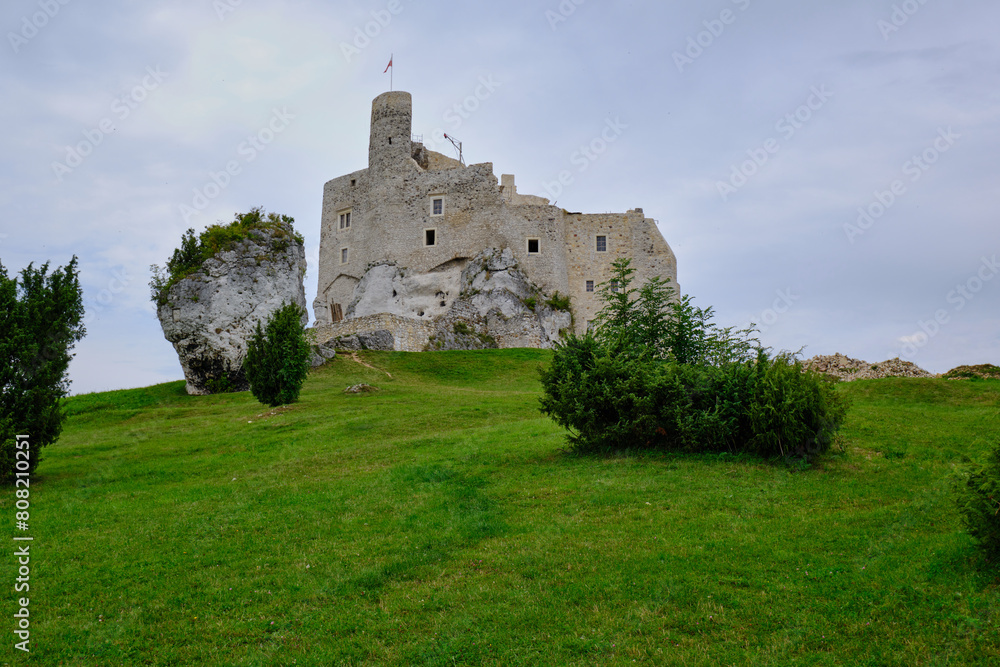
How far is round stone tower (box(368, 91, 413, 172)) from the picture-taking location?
1941 inches

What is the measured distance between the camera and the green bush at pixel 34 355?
13375 millimetres

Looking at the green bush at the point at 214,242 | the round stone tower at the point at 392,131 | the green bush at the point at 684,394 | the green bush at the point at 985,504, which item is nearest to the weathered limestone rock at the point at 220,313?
the green bush at the point at 214,242

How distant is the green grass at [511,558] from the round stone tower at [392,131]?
3675 cm

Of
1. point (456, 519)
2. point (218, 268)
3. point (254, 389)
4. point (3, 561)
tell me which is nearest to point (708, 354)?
point (456, 519)

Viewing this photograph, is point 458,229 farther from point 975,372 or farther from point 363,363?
point 975,372

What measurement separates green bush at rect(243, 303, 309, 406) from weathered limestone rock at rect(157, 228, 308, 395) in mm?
4442

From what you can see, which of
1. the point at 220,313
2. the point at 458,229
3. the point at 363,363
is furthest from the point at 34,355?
the point at 458,229

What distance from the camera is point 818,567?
24.9ft

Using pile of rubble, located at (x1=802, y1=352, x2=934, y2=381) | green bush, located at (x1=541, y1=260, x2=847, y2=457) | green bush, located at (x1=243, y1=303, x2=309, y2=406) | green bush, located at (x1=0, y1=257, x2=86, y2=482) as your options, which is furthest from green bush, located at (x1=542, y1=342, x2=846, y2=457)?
pile of rubble, located at (x1=802, y1=352, x2=934, y2=381)

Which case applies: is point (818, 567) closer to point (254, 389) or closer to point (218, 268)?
point (254, 389)

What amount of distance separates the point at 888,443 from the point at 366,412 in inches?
507

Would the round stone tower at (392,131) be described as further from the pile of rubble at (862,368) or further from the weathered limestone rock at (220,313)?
the pile of rubble at (862,368)

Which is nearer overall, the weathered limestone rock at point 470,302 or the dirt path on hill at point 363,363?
the dirt path on hill at point 363,363

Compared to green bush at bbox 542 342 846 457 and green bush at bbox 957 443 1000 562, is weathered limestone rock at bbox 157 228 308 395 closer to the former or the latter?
green bush at bbox 542 342 846 457
